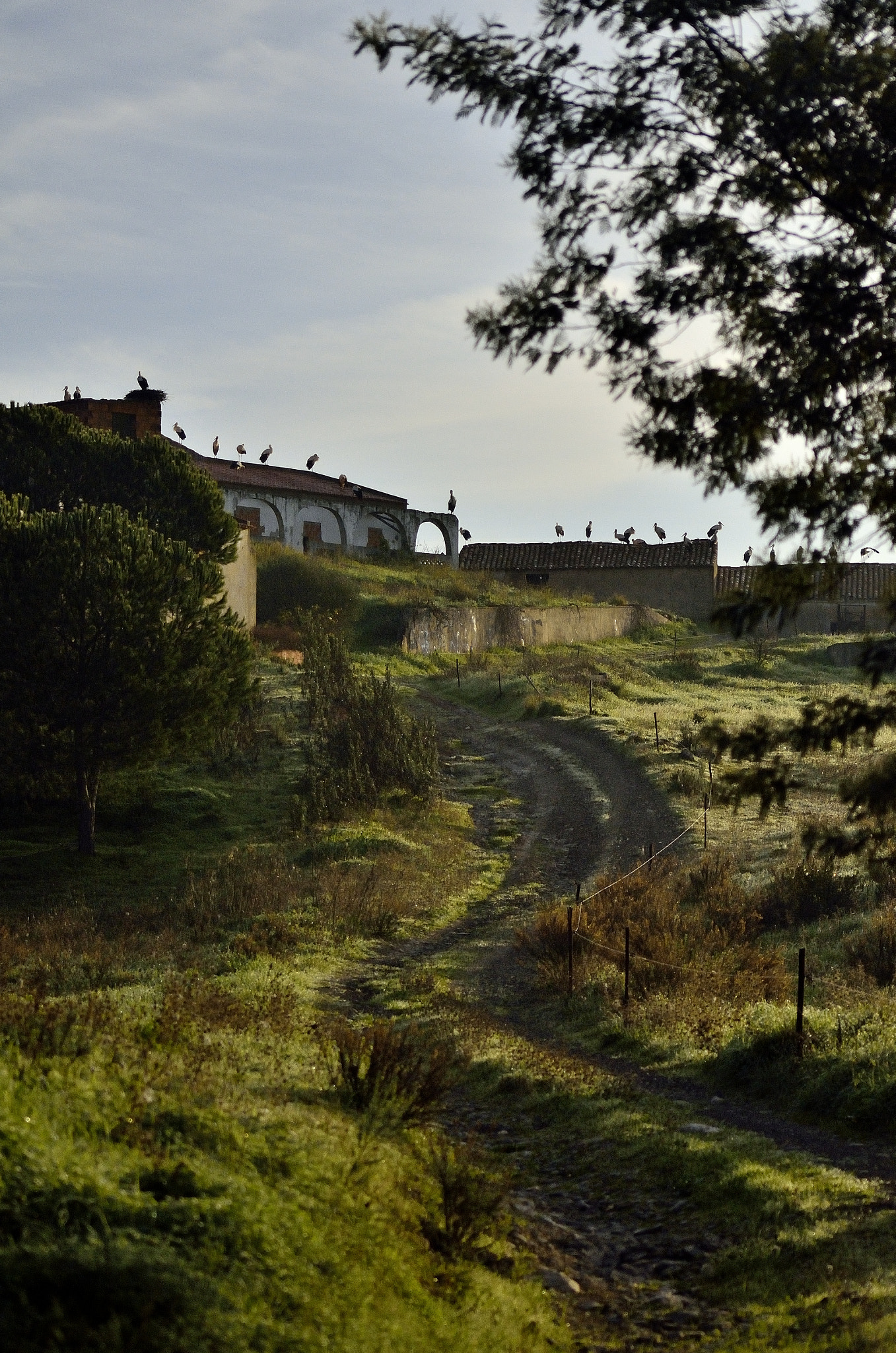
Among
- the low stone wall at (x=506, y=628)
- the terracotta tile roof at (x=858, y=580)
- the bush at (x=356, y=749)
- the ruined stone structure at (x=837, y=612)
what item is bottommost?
the bush at (x=356, y=749)

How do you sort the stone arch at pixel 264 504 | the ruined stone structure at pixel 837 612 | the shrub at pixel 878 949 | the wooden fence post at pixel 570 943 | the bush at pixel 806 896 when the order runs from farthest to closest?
1. the ruined stone structure at pixel 837 612
2. the stone arch at pixel 264 504
3. the bush at pixel 806 896
4. the wooden fence post at pixel 570 943
5. the shrub at pixel 878 949

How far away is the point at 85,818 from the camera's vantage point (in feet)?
71.2

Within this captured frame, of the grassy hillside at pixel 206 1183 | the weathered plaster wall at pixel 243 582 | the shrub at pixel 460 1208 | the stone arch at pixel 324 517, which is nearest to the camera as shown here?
the grassy hillside at pixel 206 1183

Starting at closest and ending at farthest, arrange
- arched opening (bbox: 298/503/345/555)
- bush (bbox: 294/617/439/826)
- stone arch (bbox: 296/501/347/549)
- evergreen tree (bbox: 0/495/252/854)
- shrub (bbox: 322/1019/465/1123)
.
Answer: shrub (bbox: 322/1019/465/1123), evergreen tree (bbox: 0/495/252/854), bush (bbox: 294/617/439/826), arched opening (bbox: 298/503/345/555), stone arch (bbox: 296/501/347/549)

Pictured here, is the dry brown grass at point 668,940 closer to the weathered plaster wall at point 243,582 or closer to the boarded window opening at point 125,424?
the weathered plaster wall at point 243,582

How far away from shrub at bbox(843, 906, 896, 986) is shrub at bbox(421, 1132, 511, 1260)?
281 inches

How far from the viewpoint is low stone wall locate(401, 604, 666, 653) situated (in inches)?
1734

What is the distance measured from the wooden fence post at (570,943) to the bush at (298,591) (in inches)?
Result: 1146

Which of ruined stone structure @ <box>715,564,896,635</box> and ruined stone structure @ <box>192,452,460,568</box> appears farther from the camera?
ruined stone structure @ <box>715,564,896,635</box>

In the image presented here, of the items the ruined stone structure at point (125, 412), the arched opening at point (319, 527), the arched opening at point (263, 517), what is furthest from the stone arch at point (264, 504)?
the ruined stone structure at point (125, 412)

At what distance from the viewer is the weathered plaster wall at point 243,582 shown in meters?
35.2

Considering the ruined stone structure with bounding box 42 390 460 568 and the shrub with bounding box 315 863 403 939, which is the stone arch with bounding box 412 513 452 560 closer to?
the ruined stone structure with bounding box 42 390 460 568

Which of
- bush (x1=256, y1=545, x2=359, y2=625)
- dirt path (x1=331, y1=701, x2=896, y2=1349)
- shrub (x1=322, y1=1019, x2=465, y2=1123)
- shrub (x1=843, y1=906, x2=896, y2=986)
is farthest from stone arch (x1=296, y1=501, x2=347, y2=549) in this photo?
shrub (x1=322, y1=1019, x2=465, y2=1123)

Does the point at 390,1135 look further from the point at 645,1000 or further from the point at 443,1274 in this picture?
the point at 645,1000
